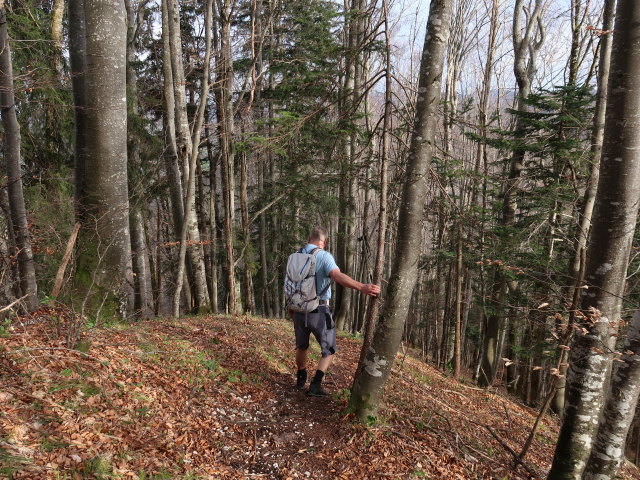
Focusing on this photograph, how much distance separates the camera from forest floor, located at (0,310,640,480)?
2.78m

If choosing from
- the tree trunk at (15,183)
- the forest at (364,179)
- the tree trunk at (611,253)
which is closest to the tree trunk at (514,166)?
the forest at (364,179)

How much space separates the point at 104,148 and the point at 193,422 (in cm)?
388

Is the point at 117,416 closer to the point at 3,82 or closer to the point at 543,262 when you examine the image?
the point at 3,82

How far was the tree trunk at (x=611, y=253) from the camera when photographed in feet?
10.9

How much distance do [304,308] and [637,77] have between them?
412 cm

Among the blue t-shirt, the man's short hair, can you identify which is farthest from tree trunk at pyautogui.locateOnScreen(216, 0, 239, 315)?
Answer: the blue t-shirt

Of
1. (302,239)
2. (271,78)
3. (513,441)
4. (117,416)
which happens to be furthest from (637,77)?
(302,239)

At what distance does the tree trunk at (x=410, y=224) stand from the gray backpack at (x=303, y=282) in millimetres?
976

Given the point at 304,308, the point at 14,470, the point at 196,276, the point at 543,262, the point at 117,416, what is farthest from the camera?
the point at 196,276

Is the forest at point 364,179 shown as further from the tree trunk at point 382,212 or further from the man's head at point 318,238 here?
the man's head at point 318,238

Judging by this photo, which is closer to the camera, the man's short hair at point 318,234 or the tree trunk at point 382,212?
the tree trunk at point 382,212

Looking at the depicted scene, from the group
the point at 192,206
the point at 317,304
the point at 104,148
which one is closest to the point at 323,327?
the point at 317,304

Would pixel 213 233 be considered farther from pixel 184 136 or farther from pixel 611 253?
A: pixel 611 253

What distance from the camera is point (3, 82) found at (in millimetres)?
6734
